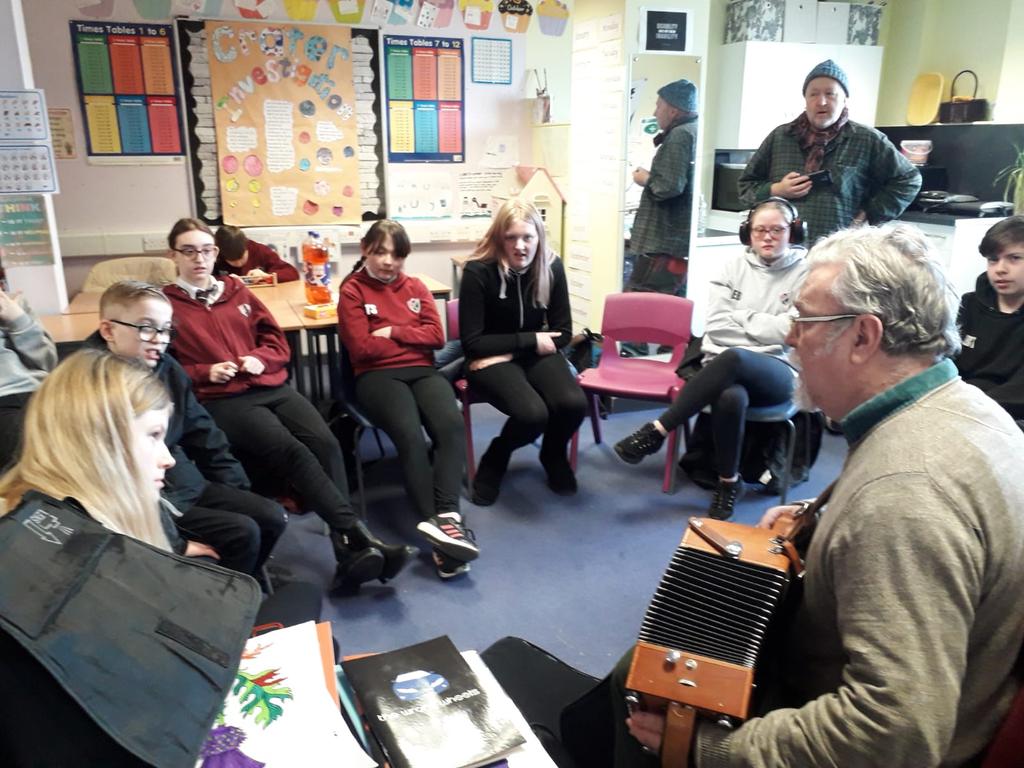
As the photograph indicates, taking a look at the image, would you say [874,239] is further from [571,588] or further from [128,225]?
[128,225]

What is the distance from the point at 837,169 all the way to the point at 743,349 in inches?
38.2

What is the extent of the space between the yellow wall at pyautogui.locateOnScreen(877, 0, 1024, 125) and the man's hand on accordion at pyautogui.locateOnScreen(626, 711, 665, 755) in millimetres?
5537

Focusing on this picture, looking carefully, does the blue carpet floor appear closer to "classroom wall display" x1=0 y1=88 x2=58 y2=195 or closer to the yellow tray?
"classroom wall display" x1=0 y1=88 x2=58 y2=195

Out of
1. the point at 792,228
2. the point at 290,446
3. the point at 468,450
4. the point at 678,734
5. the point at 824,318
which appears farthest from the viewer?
the point at 468,450

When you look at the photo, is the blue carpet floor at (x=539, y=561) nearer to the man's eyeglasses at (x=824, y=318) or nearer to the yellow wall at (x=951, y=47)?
the man's eyeglasses at (x=824, y=318)

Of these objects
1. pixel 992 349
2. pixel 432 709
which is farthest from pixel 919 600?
pixel 992 349

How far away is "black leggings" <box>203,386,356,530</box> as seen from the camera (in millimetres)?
2469

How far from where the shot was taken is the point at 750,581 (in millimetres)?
1127

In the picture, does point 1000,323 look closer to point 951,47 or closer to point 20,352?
point 20,352

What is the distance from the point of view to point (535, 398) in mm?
2982

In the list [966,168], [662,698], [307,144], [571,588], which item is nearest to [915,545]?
[662,698]

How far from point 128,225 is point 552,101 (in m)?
2.81

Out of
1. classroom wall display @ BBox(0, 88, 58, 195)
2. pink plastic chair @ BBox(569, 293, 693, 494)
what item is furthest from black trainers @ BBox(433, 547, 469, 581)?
classroom wall display @ BBox(0, 88, 58, 195)

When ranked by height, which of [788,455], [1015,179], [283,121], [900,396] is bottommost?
[788,455]
